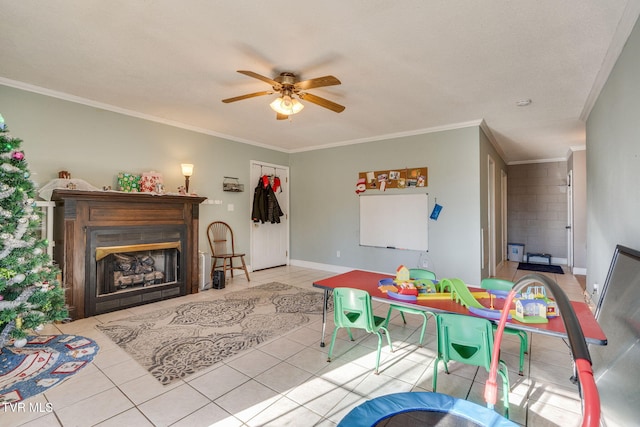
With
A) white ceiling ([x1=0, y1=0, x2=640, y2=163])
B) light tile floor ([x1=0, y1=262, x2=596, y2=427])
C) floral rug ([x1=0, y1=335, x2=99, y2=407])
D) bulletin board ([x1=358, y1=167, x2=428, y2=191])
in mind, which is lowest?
light tile floor ([x1=0, y1=262, x2=596, y2=427])

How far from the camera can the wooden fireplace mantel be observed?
329 cm

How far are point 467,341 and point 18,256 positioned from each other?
329 cm

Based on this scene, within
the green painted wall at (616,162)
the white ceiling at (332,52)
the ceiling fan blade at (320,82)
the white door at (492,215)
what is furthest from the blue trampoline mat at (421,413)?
the white door at (492,215)

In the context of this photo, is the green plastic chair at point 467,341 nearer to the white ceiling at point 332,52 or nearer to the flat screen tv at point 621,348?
the flat screen tv at point 621,348

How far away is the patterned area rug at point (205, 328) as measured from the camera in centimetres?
251

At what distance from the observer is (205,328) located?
3137 mm

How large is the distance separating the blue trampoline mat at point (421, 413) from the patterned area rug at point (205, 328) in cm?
157

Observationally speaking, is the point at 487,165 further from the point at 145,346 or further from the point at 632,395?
the point at 145,346

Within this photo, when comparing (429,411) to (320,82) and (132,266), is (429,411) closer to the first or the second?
(320,82)

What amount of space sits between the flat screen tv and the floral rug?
10.8 feet

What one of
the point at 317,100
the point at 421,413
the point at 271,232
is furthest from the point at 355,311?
the point at 271,232

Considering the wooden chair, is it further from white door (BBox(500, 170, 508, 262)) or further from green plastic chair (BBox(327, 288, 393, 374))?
white door (BBox(500, 170, 508, 262))

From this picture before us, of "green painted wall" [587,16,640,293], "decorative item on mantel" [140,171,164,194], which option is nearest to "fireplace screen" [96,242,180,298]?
"decorative item on mantel" [140,171,164,194]

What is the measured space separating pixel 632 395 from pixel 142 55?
3.95m
